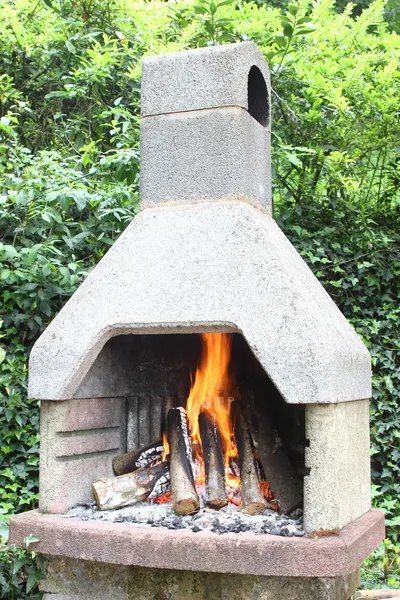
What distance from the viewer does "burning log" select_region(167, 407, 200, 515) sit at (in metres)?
3.13

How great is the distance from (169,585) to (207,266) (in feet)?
4.53

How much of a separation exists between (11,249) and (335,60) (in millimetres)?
3121

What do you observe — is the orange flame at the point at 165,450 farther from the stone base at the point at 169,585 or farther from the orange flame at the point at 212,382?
the stone base at the point at 169,585

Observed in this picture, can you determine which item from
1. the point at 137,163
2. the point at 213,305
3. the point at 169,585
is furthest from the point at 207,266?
the point at 137,163

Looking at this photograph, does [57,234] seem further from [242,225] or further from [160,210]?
[242,225]

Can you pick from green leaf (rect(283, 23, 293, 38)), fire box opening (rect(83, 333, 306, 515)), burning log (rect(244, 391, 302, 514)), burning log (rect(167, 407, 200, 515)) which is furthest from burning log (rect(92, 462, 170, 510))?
green leaf (rect(283, 23, 293, 38))

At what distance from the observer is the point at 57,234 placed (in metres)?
4.78

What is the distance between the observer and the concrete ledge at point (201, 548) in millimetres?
2646

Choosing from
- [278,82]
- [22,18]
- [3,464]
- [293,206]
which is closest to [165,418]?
[3,464]

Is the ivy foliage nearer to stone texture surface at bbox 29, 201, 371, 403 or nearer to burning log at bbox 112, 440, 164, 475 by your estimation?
burning log at bbox 112, 440, 164, 475

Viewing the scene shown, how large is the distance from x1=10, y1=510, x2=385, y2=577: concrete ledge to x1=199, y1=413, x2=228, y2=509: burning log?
0.45 metres

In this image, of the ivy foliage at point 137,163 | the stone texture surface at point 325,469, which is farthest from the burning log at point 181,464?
the ivy foliage at point 137,163

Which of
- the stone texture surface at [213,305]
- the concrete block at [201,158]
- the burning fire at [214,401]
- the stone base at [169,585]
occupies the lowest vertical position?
the stone base at [169,585]

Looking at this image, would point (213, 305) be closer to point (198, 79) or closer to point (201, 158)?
point (201, 158)
